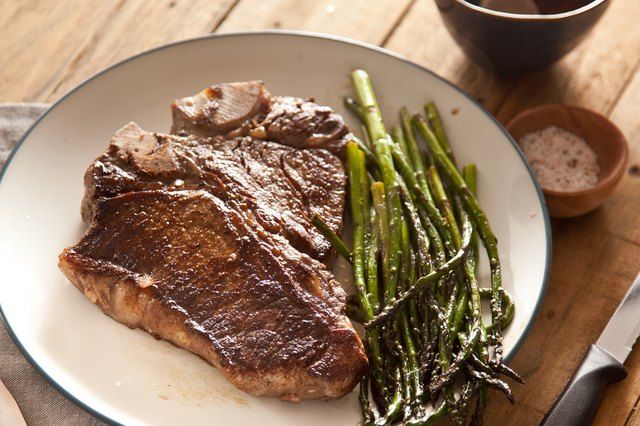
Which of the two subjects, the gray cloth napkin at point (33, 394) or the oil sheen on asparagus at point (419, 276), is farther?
the gray cloth napkin at point (33, 394)

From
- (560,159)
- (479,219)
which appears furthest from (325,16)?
(479,219)

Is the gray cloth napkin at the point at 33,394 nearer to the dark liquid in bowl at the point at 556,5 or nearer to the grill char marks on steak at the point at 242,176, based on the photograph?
the grill char marks on steak at the point at 242,176

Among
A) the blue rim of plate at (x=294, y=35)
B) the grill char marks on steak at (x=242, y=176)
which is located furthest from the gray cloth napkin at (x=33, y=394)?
the grill char marks on steak at (x=242, y=176)

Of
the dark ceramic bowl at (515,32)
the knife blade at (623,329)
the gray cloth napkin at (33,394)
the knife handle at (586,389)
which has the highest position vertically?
the dark ceramic bowl at (515,32)

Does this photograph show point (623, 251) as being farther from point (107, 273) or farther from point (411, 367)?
point (107, 273)

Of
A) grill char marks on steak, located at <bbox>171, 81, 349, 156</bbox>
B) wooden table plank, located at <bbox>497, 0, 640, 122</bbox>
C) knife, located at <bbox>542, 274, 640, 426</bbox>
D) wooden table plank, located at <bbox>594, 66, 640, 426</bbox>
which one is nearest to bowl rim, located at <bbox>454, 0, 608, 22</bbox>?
wooden table plank, located at <bbox>497, 0, 640, 122</bbox>

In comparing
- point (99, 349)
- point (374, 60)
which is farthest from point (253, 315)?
point (374, 60)
